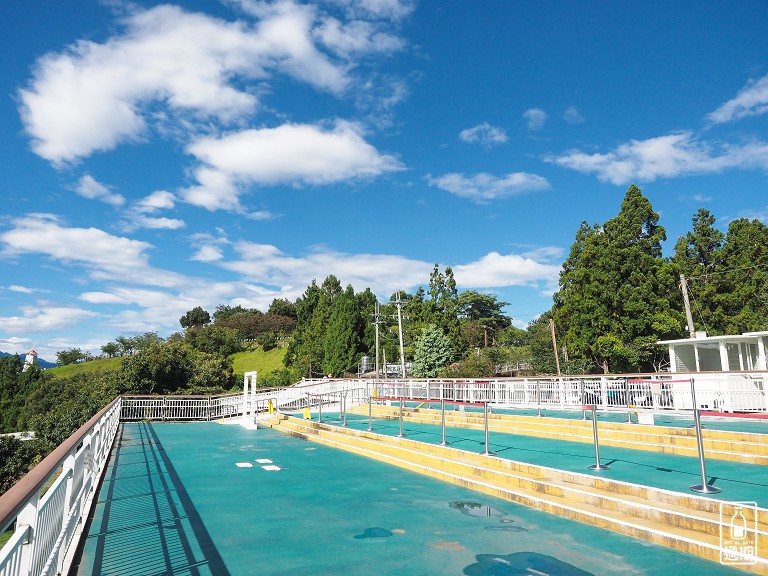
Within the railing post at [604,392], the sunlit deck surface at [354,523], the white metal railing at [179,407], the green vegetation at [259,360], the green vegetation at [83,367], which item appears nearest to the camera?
the sunlit deck surface at [354,523]

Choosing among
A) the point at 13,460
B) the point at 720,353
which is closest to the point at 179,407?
the point at 13,460

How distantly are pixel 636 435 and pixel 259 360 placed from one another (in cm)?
7171

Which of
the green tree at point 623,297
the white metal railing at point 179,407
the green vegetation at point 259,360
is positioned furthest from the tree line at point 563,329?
the green vegetation at point 259,360

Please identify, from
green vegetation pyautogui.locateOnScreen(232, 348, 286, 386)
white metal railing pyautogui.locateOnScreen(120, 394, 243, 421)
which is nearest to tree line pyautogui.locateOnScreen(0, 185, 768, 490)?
white metal railing pyautogui.locateOnScreen(120, 394, 243, 421)

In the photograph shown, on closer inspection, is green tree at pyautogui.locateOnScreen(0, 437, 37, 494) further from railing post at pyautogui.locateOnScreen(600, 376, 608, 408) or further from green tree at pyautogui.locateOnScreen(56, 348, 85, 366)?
green tree at pyautogui.locateOnScreen(56, 348, 85, 366)

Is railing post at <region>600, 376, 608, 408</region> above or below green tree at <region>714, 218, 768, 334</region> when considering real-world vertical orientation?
below

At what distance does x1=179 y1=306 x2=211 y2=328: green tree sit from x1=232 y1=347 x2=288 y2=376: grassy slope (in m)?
52.7

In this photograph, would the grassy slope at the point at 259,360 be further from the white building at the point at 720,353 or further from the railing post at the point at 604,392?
the white building at the point at 720,353

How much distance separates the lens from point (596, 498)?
6.41 meters

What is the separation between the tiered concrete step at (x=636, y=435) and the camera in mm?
9219

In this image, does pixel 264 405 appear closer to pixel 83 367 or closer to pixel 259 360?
pixel 259 360

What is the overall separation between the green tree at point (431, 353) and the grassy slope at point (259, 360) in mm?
31364

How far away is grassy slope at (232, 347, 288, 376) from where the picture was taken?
73.0 m

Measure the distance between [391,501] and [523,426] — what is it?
788cm
